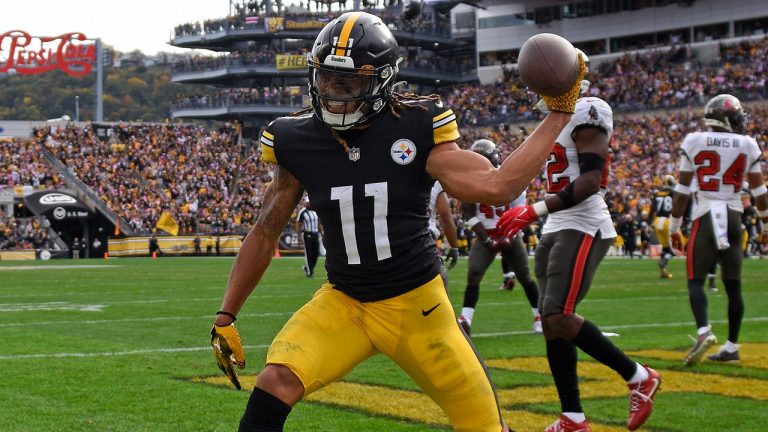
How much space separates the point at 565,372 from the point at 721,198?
10.7 ft

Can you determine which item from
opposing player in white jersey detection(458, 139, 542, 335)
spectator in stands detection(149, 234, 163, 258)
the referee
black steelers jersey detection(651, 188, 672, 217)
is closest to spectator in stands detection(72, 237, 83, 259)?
spectator in stands detection(149, 234, 163, 258)

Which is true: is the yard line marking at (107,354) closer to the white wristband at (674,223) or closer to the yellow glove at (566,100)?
the white wristband at (674,223)

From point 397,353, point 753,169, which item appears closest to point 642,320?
point 753,169

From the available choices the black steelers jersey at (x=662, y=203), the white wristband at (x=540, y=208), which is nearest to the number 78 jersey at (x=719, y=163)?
the white wristband at (x=540, y=208)

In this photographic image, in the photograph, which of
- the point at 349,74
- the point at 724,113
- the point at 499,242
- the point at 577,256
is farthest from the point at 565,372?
the point at 724,113

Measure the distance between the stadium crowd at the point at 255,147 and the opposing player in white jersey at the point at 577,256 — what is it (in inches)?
1202

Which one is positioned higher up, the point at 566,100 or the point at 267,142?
the point at 566,100

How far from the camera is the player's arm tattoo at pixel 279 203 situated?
4332 mm

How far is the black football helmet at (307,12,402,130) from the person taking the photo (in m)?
4.03

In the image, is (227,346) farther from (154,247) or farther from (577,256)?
(154,247)

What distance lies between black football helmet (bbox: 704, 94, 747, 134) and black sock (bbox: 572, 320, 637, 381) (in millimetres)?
3216

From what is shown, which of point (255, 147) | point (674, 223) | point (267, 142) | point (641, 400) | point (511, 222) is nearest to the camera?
point (267, 142)

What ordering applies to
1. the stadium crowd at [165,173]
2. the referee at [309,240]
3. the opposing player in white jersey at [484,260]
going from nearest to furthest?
the opposing player in white jersey at [484,260]
the referee at [309,240]
the stadium crowd at [165,173]

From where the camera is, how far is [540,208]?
5.63 m
